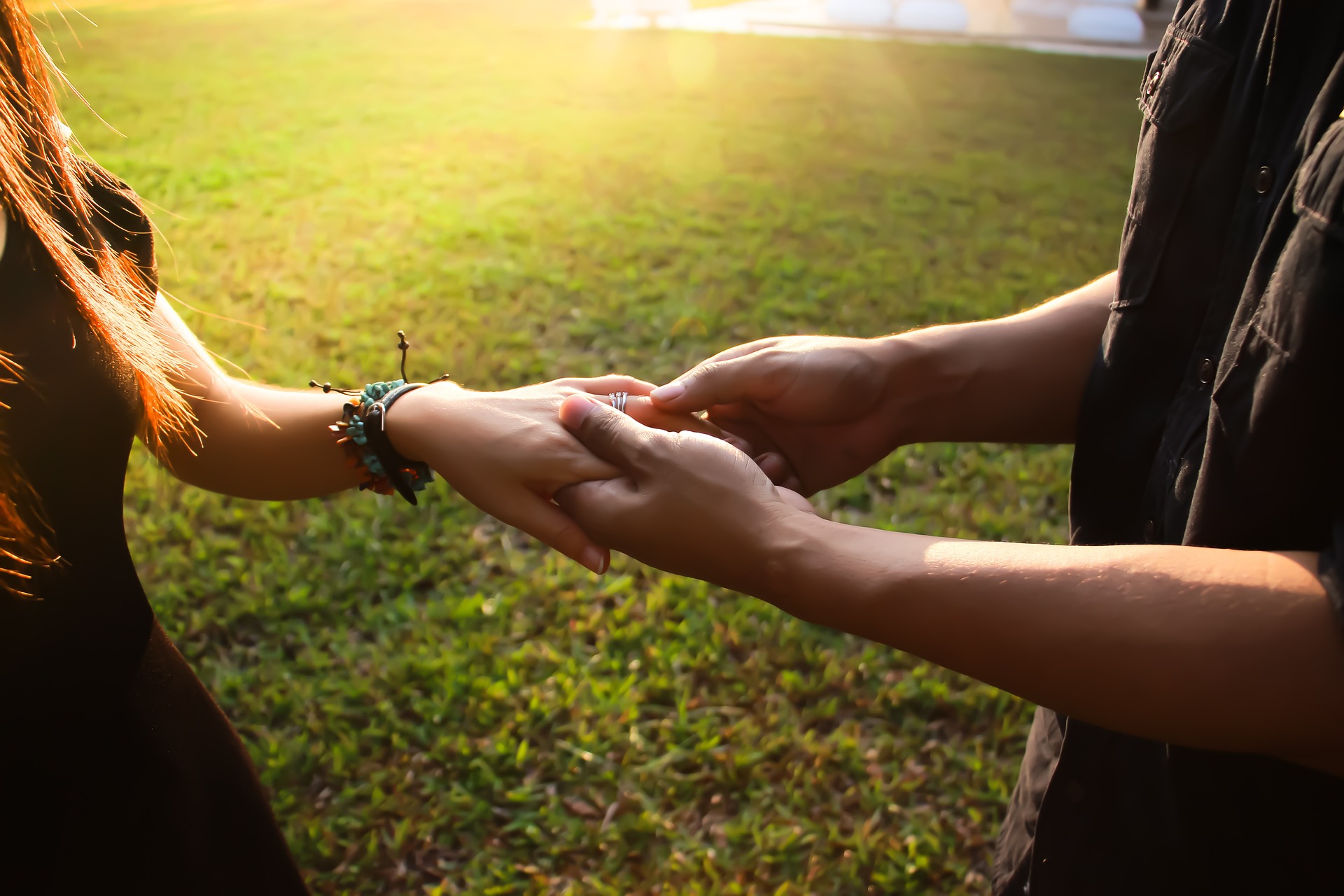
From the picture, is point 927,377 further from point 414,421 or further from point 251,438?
point 251,438

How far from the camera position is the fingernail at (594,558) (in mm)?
1879

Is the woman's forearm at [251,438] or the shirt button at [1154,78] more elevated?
the shirt button at [1154,78]

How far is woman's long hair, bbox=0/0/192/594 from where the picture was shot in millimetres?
1255

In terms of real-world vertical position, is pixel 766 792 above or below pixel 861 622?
below

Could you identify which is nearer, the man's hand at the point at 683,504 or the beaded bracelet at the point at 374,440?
the man's hand at the point at 683,504

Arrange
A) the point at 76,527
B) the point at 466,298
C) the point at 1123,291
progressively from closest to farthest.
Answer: the point at 76,527 < the point at 1123,291 < the point at 466,298

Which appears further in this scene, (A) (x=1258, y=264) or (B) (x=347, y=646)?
(B) (x=347, y=646)

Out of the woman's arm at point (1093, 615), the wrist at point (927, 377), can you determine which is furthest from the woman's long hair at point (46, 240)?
the wrist at point (927, 377)

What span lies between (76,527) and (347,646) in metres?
2.21

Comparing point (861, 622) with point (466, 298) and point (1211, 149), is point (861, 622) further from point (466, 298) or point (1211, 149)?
point (466, 298)

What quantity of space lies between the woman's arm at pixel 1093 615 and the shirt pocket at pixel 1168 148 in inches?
20.8

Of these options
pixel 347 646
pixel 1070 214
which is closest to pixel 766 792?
pixel 347 646

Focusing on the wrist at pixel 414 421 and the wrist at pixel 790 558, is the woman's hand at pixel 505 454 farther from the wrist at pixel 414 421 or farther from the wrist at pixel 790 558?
the wrist at pixel 790 558

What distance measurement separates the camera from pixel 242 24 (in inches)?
492
